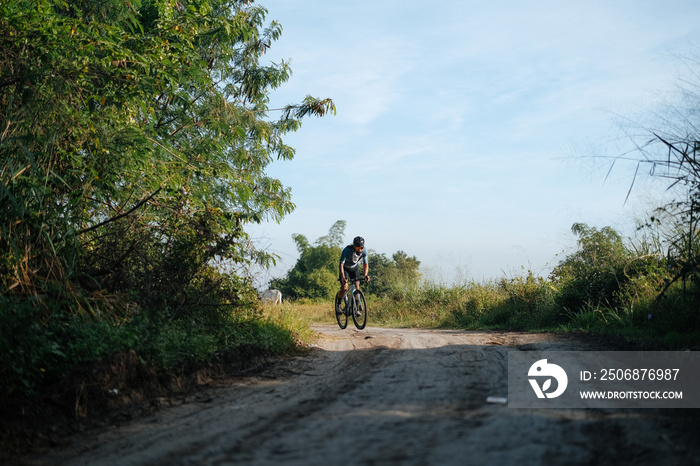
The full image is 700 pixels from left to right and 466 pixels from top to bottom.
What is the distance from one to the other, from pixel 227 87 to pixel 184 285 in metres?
13.9

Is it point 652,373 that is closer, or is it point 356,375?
point 652,373

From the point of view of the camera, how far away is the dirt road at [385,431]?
10.6 feet

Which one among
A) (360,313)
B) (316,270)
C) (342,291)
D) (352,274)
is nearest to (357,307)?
(360,313)

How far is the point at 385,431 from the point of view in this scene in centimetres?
370

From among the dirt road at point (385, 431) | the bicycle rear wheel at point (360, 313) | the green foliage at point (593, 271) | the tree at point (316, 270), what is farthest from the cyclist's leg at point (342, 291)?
the tree at point (316, 270)

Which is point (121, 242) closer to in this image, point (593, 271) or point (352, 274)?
point (352, 274)

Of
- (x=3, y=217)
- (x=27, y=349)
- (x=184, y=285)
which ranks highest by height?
(x=3, y=217)

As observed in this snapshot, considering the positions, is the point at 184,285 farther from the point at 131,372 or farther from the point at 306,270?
the point at 306,270

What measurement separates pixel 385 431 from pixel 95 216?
5973mm

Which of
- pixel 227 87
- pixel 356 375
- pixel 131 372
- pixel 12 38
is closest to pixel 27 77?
pixel 12 38

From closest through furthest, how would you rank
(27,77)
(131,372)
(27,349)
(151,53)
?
(27,349) < (131,372) < (27,77) < (151,53)

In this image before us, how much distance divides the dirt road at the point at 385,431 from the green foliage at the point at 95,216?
1592 mm

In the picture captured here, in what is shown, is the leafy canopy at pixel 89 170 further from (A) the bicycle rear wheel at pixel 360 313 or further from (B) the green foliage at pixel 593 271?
(B) the green foliage at pixel 593 271

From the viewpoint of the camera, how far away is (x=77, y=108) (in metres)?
7.31
